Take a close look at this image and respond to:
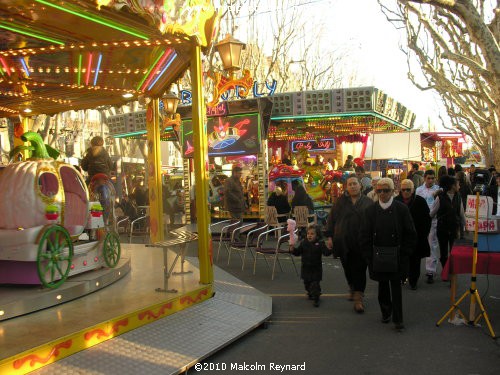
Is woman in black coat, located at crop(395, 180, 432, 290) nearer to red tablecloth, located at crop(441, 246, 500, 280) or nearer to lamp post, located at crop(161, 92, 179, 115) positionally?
red tablecloth, located at crop(441, 246, 500, 280)

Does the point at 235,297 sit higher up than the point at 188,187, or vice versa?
the point at 188,187

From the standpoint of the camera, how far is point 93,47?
255 inches

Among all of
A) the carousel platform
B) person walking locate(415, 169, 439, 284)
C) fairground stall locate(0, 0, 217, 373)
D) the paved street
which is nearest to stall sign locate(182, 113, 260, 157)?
fairground stall locate(0, 0, 217, 373)

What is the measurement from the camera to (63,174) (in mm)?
6750

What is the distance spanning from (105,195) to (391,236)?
4.30 m

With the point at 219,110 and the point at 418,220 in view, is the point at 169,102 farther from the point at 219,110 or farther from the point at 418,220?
the point at 418,220

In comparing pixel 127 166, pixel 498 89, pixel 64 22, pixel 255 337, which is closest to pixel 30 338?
pixel 255 337

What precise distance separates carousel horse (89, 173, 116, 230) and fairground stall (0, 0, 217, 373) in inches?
28.6

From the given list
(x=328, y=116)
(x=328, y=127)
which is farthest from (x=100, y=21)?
(x=328, y=127)

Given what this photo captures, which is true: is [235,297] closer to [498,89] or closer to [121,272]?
[121,272]

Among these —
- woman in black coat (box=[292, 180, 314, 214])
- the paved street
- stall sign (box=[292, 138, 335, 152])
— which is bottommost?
the paved street

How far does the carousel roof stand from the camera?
529 centimetres

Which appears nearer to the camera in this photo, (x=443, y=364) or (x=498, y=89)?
(x=443, y=364)

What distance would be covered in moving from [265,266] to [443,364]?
18.0 ft
